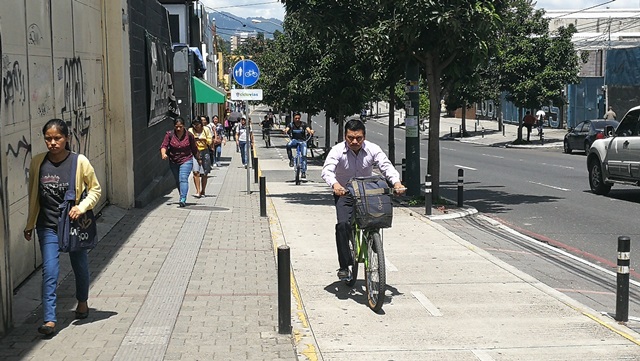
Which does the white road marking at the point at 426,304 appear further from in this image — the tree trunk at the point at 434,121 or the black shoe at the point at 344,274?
the tree trunk at the point at 434,121

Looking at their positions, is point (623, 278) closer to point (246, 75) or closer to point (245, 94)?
point (245, 94)

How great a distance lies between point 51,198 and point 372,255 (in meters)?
2.97

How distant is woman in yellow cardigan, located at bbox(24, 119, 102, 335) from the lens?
709 centimetres

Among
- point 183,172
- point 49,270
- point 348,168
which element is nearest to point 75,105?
point 183,172

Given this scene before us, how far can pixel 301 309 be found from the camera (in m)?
8.39

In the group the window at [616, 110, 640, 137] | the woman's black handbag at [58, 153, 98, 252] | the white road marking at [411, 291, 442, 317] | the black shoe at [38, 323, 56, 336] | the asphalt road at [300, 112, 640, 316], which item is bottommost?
the asphalt road at [300, 112, 640, 316]

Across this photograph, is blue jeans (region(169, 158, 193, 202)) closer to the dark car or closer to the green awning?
the green awning

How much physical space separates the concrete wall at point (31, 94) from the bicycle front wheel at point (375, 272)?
3222mm

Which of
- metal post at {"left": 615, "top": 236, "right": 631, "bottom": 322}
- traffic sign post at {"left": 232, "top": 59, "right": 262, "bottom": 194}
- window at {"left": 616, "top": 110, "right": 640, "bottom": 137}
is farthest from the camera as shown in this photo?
traffic sign post at {"left": 232, "top": 59, "right": 262, "bottom": 194}

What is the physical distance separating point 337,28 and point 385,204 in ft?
34.4

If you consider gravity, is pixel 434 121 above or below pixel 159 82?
below

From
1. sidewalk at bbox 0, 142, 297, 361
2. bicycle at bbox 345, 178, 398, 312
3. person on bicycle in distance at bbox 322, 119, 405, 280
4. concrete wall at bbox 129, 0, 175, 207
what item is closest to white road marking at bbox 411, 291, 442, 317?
bicycle at bbox 345, 178, 398, 312

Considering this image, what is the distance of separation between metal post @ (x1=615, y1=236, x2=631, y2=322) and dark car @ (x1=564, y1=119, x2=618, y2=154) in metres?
27.4

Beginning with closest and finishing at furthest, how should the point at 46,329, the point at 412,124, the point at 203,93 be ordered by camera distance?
the point at 46,329 → the point at 412,124 → the point at 203,93
